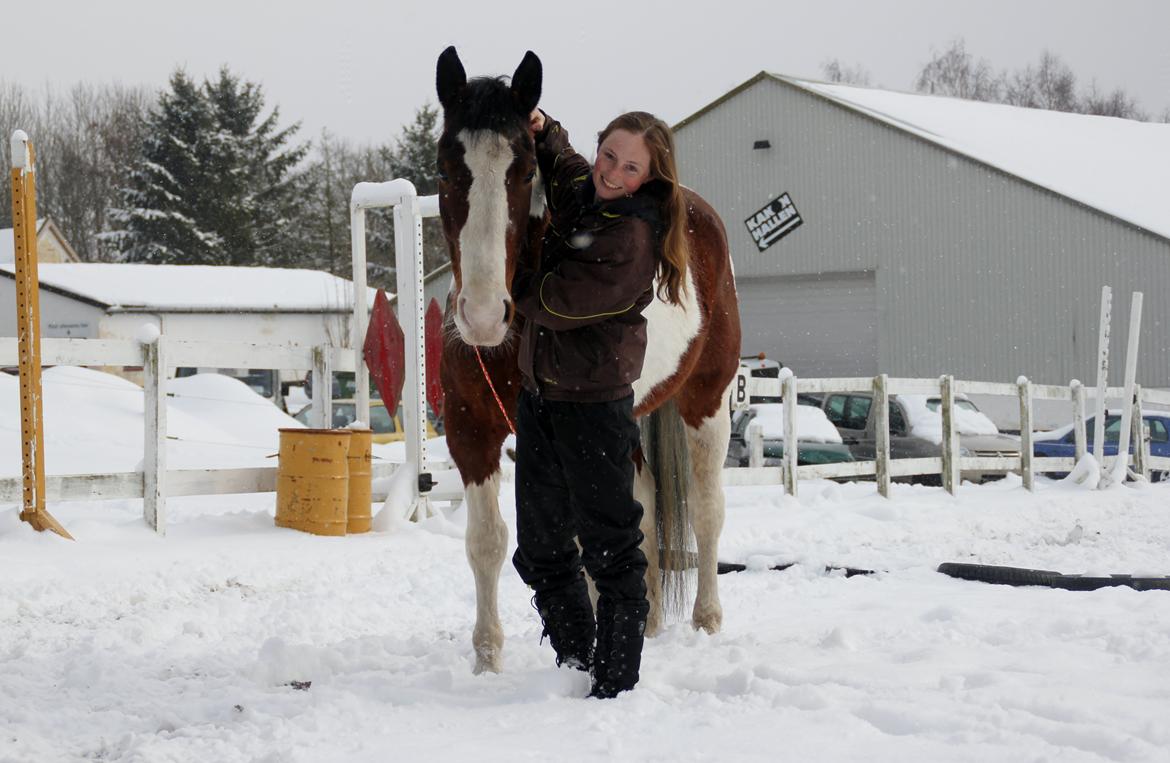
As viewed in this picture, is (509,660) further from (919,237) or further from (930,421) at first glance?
(919,237)

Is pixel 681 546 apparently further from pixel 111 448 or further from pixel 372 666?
pixel 111 448

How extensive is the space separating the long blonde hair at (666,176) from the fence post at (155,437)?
4.24m

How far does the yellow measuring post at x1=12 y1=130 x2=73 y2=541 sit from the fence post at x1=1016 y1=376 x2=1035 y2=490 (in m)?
10.7

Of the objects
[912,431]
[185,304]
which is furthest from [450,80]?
[185,304]

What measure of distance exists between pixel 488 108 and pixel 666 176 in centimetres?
56

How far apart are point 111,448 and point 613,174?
29.1 ft

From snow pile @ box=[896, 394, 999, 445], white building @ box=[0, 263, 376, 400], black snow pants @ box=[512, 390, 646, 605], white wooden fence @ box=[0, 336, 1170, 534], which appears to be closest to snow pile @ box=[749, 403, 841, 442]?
snow pile @ box=[896, 394, 999, 445]

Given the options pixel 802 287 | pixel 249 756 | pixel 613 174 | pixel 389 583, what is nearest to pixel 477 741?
pixel 249 756

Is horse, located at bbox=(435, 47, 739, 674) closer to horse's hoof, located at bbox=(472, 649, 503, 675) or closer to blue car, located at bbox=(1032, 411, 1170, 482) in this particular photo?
horse's hoof, located at bbox=(472, 649, 503, 675)

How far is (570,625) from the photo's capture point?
142 inches

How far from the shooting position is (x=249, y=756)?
9.16 feet

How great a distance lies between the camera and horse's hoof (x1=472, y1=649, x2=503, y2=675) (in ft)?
12.4

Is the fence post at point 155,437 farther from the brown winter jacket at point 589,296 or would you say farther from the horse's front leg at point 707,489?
the brown winter jacket at point 589,296

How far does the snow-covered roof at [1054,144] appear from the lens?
25.1m
